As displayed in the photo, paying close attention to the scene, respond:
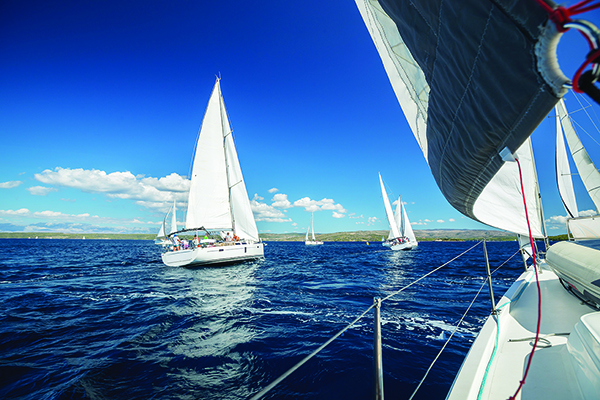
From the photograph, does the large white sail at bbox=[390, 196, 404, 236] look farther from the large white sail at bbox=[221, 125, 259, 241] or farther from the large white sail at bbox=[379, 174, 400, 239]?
the large white sail at bbox=[221, 125, 259, 241]

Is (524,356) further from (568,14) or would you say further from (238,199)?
(238,199)

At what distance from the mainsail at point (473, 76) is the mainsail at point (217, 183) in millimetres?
20384

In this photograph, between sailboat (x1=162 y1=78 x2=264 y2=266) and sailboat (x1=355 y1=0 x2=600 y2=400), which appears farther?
sailboat (x1=162 y1=78 x2=264 y2=266)

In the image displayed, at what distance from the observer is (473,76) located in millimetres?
1309

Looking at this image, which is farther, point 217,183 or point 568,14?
point 217,183

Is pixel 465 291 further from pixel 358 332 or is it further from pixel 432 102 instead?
pixel 432 102

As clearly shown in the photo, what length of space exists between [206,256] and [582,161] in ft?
63.9

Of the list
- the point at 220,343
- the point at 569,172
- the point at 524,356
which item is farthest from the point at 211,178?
the point at 569,172

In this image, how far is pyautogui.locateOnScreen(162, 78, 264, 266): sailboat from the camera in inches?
820

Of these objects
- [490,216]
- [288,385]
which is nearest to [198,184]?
[288,385]

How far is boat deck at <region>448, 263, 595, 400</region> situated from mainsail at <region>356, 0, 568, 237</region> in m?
1.52

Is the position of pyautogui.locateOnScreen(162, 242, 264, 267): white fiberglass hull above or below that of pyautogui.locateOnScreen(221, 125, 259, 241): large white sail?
below

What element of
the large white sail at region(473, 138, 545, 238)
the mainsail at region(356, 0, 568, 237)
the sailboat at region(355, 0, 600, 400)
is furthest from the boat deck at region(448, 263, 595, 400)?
the mainsail at region(356, 0, 568, 237)

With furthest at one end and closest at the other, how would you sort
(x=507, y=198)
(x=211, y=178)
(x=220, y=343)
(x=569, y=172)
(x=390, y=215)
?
(x=390, y=215) < (x=211, y=178) < (x=569, y=172) < (x=220, y=343) < (x=507, y=198)
